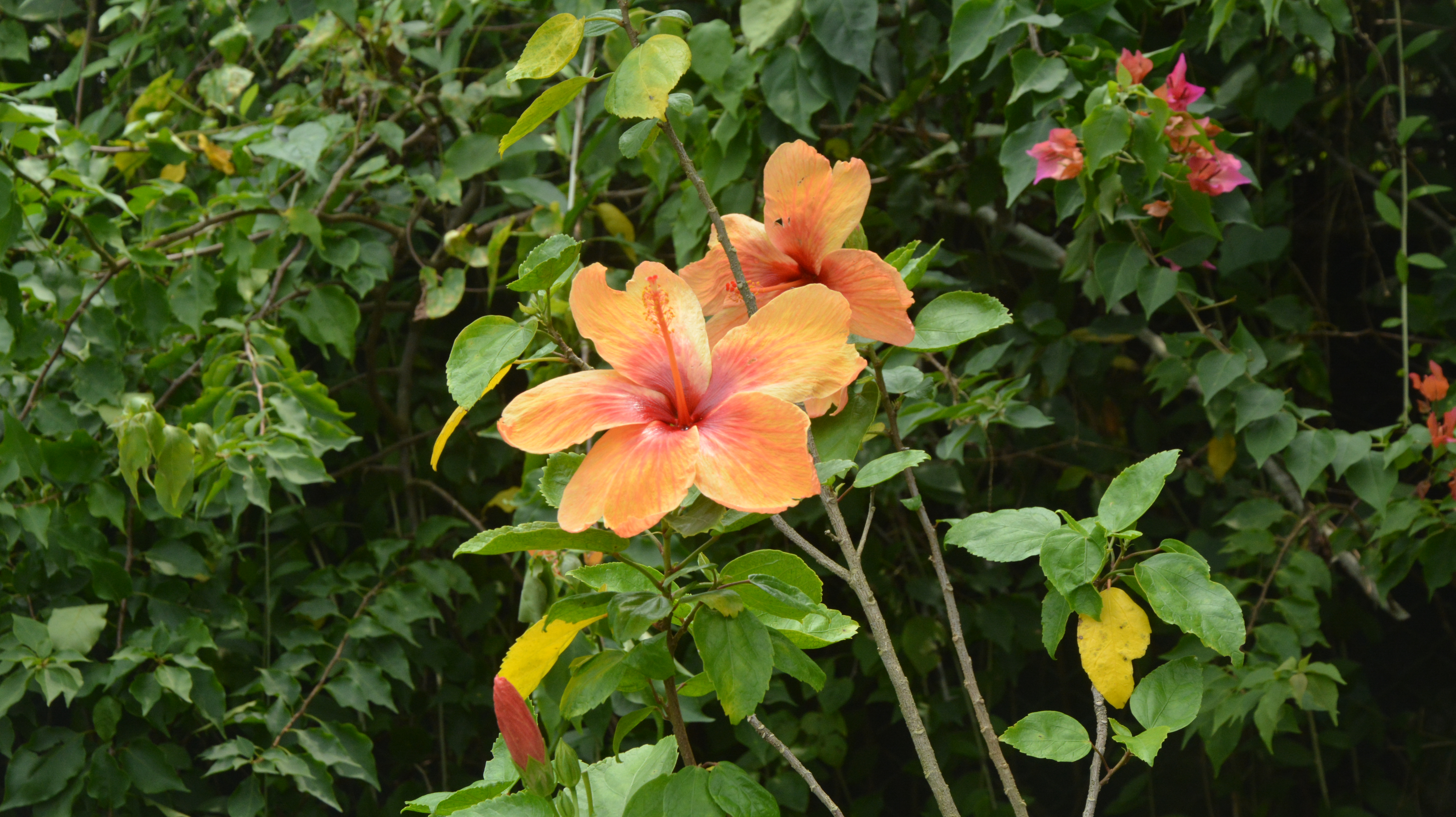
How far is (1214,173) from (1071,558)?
700 mm

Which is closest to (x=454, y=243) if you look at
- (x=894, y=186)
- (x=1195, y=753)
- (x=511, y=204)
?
(x=511, y=204)

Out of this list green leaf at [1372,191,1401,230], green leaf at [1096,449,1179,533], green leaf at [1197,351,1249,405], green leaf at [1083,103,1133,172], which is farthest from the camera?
green leaf at [1372,191,1401,230]

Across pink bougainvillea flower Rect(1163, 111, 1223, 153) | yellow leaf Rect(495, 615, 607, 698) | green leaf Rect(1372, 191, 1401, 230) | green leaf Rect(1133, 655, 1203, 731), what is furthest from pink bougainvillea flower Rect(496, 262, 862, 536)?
green leaf Rect(1372, 191, 1401, 230)

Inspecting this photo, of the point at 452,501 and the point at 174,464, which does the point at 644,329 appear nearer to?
the point at 174,464

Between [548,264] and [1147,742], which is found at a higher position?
[548,264]

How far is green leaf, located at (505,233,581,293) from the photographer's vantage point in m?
0.45

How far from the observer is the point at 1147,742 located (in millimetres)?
450

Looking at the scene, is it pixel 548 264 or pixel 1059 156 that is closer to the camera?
pixel 548 264

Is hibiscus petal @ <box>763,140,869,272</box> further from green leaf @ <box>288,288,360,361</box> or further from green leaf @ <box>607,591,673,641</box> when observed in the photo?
green leaf @ <box>288,288,360,361</box>

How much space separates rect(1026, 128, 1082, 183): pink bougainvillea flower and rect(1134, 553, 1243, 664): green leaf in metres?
0.62

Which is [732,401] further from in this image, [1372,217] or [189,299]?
[1372,217]

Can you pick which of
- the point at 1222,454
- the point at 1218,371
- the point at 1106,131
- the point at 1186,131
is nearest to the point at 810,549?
the point at 1106,131

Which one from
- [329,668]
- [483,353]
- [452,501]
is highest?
[483,353]

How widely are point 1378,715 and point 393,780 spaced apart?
151 cm
